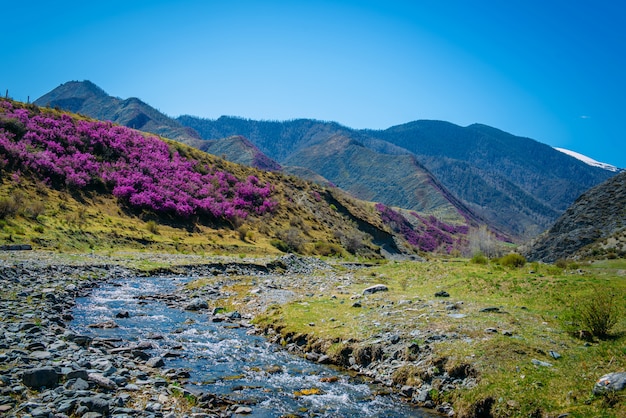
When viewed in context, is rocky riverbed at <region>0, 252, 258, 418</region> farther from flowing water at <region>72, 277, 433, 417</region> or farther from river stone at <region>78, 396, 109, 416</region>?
flowing water at <region>72, 277, 433, 417</region>

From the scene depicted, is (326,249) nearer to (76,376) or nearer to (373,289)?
(373,289)

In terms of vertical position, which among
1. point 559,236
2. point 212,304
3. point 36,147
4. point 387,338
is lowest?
point 212,304

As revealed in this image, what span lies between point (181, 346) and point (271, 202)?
216 feet

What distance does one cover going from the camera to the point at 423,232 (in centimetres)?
16512

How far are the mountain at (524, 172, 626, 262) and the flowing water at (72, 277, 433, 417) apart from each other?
50.1 m

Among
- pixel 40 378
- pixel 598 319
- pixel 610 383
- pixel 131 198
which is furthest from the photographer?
pixel 131 198

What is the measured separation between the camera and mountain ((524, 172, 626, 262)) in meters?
54.4

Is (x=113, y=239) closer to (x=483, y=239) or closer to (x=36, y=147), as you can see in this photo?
(x=36, y=147)

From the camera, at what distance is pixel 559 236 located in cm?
6975

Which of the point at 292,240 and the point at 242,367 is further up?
the point at 292,240

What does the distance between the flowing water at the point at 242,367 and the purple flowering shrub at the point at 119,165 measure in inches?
1587

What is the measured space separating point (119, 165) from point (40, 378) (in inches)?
2389

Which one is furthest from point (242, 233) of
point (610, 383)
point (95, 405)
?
point (610, 383)

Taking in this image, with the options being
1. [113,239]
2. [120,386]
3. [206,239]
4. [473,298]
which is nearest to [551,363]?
[473,298]
